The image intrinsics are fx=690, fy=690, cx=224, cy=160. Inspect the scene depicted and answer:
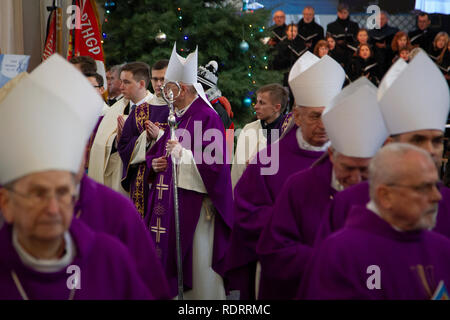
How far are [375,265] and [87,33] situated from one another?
710 cm

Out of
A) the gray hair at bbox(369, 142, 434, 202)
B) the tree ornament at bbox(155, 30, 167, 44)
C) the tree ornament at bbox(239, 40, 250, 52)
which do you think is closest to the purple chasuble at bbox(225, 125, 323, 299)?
the gray hair at bbox(369, 142, 434, 202)

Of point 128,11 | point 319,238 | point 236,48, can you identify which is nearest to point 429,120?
point 319,238

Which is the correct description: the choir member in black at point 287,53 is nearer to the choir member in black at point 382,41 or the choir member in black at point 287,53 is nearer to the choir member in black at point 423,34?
the choir member in black at point 382,41

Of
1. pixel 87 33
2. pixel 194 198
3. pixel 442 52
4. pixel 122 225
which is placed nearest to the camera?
pixel 122 225

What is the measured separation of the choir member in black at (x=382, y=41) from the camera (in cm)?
1404

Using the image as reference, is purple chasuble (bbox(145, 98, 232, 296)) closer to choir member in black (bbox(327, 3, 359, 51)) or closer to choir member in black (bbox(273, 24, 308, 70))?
choir member in black (bbox(273, 24, 308, 70))

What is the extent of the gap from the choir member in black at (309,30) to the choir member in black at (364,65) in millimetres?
902

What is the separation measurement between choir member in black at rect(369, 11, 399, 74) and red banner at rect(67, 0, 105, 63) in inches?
268

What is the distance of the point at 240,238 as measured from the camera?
4.77 meters

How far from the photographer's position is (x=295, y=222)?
12.3ft

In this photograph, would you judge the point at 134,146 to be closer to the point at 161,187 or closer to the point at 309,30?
the point at 161,187

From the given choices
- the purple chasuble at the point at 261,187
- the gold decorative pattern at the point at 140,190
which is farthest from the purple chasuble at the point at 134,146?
the purple chasuble at the point at 261,187

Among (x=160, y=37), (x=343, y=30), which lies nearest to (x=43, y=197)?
(x=160, y=37)

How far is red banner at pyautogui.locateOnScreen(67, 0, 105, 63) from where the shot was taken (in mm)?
8953
